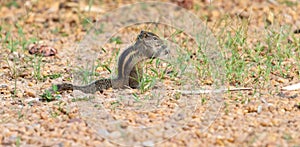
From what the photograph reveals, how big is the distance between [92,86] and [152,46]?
1.92ft

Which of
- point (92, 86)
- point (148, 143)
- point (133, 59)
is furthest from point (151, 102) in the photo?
point (148, 143)

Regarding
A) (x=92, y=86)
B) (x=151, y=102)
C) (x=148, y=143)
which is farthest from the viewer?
(x=92, y=86)

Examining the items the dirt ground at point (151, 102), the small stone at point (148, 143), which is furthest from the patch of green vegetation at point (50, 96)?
the small stone at point (148, 143)

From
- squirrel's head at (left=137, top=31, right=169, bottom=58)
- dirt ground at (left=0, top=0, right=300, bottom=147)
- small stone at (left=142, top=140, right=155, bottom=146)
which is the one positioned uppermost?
squirrel's head at (left=137, top=31, right=169, bottom=58)

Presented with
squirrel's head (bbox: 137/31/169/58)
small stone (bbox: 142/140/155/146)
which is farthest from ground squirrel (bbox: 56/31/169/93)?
small stone (bbox: 142/140/155/146)

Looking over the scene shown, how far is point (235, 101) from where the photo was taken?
4.36 metres

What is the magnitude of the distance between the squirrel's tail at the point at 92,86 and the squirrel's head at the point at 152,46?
45cm

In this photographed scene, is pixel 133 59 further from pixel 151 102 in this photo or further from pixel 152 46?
pixel 151 102

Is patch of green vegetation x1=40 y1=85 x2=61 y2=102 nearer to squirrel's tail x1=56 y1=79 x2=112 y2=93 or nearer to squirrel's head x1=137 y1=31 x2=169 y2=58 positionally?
squirrel's tail x1=56 y1=79 x2=112 y2=93

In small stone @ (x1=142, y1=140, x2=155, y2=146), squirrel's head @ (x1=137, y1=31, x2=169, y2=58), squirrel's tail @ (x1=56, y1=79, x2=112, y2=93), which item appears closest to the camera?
small stone @ (x1=142, y1=140, x2=155, y2=146)

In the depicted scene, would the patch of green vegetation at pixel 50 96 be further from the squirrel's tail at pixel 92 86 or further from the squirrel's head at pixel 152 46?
the squirrel's head at pixel 152 46

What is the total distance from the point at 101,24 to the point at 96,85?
201 cm

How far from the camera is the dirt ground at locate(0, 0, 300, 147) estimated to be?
149 inches

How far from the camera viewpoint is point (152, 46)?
452 centimetres
